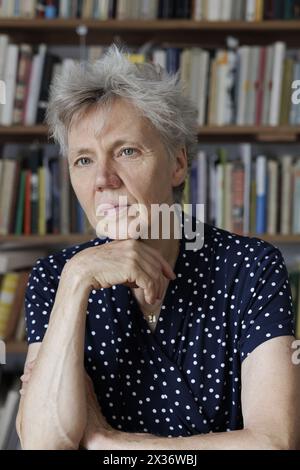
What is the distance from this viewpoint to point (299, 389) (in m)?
1.20

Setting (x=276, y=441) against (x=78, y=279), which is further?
(x=78, y=279)

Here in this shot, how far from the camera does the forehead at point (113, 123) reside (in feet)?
4.30

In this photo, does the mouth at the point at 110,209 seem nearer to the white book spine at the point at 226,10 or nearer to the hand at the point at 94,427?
the hand at the point at 94,427

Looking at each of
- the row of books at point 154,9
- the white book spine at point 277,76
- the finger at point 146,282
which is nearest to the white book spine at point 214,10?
the row of books at point 154,9

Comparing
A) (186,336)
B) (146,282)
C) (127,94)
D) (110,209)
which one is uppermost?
(127,94)

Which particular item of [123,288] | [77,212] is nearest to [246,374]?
[123,288]

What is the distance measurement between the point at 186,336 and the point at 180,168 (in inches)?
13.1

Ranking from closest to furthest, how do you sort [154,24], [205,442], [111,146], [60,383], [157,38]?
[205,442] → [60,383] → [111,146] → [154,24] → [157,38]

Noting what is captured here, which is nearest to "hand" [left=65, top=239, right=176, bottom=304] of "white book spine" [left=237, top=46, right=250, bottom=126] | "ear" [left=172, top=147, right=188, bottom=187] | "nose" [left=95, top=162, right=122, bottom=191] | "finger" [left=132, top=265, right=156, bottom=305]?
"finger" [left=132, top=265, right=156, bottom=305]

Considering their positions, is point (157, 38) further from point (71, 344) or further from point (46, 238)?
point (71, 344)

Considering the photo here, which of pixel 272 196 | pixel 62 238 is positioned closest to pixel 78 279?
pixel 62 238

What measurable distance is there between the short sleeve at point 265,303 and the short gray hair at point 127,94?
28cm

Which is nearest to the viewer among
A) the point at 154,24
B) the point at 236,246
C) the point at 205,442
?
the point at 205,442

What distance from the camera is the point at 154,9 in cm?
245
